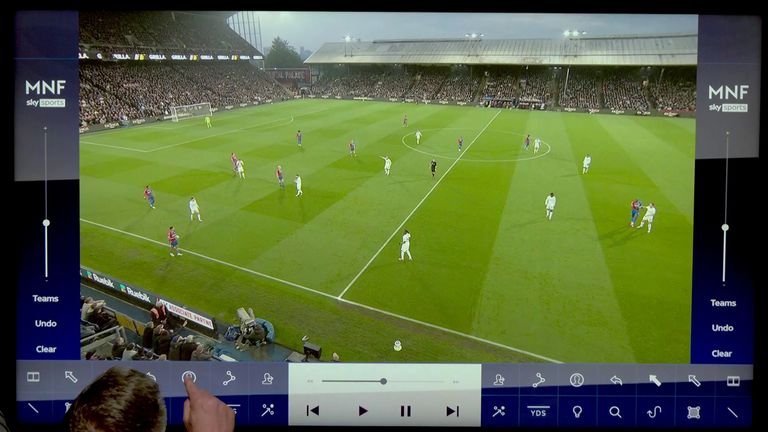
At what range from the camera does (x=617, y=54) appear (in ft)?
24.8

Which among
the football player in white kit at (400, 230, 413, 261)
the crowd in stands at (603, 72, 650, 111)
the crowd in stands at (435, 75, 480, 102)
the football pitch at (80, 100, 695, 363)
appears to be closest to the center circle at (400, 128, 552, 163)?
the football pitch at (80, 100, 695, 363)

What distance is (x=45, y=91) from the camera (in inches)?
193

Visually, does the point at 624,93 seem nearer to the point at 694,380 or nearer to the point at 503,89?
the point at 503,89

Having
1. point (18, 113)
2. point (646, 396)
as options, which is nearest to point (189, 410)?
point (18, 113)

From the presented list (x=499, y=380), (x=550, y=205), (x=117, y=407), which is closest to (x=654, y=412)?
(x=499, y=380)

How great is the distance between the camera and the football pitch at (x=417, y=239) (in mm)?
7816

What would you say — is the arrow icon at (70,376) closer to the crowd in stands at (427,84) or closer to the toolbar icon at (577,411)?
the toolbar icon at (577,411)

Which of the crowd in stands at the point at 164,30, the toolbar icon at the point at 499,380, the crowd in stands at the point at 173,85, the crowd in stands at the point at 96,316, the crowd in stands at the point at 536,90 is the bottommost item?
the toolbar icon at the point at 499,380

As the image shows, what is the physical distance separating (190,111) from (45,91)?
20314mm

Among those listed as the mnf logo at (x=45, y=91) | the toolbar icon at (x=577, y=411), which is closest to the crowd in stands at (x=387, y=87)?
the mnf logo at (x=45, y=91)

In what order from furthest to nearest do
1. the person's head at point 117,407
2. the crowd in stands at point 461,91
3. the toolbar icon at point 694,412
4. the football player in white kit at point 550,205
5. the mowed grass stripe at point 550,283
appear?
1. the crowd in stands at point 461,91
2. the football player in white kit at point 550,205
3. the mowed grass stripe at point 550,283
4. the toolbar icon at point 694,412
5. the person's head at point 117,407

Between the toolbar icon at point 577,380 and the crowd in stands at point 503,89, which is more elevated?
the crowd in stands at point 503,89

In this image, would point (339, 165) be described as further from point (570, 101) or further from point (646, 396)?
point (646, 396)

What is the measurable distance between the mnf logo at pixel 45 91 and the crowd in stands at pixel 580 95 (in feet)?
56.2
